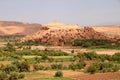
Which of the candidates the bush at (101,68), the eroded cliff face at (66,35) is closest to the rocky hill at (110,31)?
the eroded cliff face at (66,35)

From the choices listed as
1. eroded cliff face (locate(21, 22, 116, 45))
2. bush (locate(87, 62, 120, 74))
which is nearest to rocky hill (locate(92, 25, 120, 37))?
eroded cliff face (locate(21, 22, 116, 45))

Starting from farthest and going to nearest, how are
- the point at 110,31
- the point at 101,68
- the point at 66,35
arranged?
the point at 110,31
the point at 66,35
the point at 101,68

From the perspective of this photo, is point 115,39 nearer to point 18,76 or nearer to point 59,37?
point 59,37

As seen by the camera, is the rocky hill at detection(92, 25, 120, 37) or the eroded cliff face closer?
the eroded cliff face

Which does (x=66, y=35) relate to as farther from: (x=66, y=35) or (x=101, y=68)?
(x=101, y=68)

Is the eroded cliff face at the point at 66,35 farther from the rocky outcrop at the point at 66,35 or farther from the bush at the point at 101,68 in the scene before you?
the bush at the point at 101,68

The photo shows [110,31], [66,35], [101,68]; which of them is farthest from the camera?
[110,31]

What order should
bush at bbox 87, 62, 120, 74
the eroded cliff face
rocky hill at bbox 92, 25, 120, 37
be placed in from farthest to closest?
rocky hill at bbox 92, 25, 120, 37 < the eroded cliff face < bush at bbox 87, 62, 120, 74

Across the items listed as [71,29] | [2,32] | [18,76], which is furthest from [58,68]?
[2,32]

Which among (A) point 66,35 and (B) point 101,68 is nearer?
(B) point 101,68

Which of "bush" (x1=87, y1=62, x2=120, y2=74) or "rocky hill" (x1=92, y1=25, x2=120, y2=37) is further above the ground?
"rocky hill" (x1=92, y1=25, x2=120, y2=37)

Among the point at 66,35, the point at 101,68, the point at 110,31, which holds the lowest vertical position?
the point at 101,68

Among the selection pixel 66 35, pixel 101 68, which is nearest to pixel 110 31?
pixel 66 35

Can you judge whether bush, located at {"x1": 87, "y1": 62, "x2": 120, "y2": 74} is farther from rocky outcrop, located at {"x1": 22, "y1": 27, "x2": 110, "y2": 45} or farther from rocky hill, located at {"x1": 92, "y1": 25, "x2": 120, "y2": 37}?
rocky hill, located at {"x1": 92, "y1": 25, "x2": 120, "y2": 37}
